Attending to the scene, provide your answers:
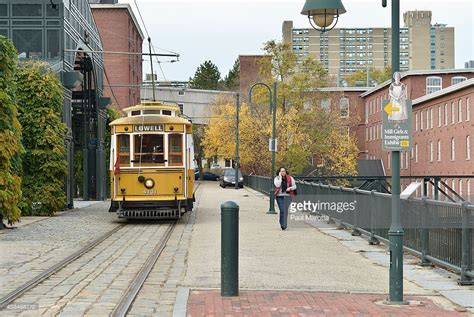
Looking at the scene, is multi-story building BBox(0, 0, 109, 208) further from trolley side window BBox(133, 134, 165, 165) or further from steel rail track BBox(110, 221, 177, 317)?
steel rail track BBox(110, 221, 177, 317)

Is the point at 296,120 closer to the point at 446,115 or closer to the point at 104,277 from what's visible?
the point at 446,115

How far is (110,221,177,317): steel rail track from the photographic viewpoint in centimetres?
901

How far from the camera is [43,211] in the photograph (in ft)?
89.8

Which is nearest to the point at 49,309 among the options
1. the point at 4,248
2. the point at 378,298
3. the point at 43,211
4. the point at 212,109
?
the point at 378,298

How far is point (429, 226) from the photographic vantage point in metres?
13.2

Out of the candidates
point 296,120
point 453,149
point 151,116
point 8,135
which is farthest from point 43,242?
point 453,149

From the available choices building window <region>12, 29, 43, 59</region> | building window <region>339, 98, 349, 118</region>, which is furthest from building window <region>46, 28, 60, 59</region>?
building window <region>339, 98, 349, 118</region>

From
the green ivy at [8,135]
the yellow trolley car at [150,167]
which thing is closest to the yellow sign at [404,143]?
the green ivy at [8,135]

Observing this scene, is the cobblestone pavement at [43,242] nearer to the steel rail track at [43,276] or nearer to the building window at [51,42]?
the steel rail track at [43,276]

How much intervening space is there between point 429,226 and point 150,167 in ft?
39.1

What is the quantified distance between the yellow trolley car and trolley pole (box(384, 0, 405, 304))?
1394cm

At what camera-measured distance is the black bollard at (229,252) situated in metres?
9.98

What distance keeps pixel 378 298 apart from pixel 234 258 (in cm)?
196

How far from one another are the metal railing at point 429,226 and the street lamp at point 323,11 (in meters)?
3.34
